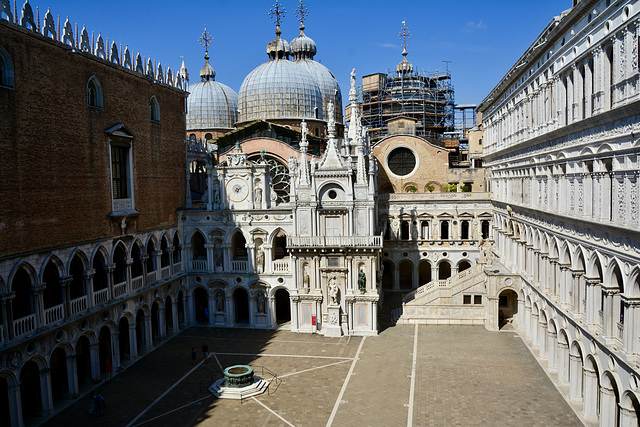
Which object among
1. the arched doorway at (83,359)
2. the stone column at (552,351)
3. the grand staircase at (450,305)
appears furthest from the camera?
the grand staircase at (450,305)

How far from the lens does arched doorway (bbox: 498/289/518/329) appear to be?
4101 centimetres

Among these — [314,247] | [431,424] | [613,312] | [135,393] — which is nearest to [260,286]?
[314,247]

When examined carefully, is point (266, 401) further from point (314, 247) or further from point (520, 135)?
point (520, 135)

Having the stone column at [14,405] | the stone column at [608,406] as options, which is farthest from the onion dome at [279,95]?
the stone column at [608,406]

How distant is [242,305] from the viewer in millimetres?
45562

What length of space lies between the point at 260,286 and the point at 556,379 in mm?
21054

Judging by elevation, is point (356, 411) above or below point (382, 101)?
below

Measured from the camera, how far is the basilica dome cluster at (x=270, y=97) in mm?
62656

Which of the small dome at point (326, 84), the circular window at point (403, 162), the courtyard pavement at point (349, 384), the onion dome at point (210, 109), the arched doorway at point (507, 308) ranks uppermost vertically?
the small dome at point (326, 84)

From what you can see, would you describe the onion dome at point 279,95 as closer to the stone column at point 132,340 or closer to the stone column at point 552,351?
the stone column at point 132,340

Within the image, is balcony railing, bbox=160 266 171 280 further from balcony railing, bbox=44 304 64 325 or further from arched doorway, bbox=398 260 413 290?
arched doorway, bbox=398 260 413 290

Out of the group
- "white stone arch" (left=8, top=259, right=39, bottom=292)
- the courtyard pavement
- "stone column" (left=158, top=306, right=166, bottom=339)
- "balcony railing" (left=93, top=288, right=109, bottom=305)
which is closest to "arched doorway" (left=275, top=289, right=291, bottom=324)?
the courtyard pavement

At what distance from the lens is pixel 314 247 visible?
38812 millimetres

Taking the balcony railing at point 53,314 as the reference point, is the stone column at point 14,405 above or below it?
below
